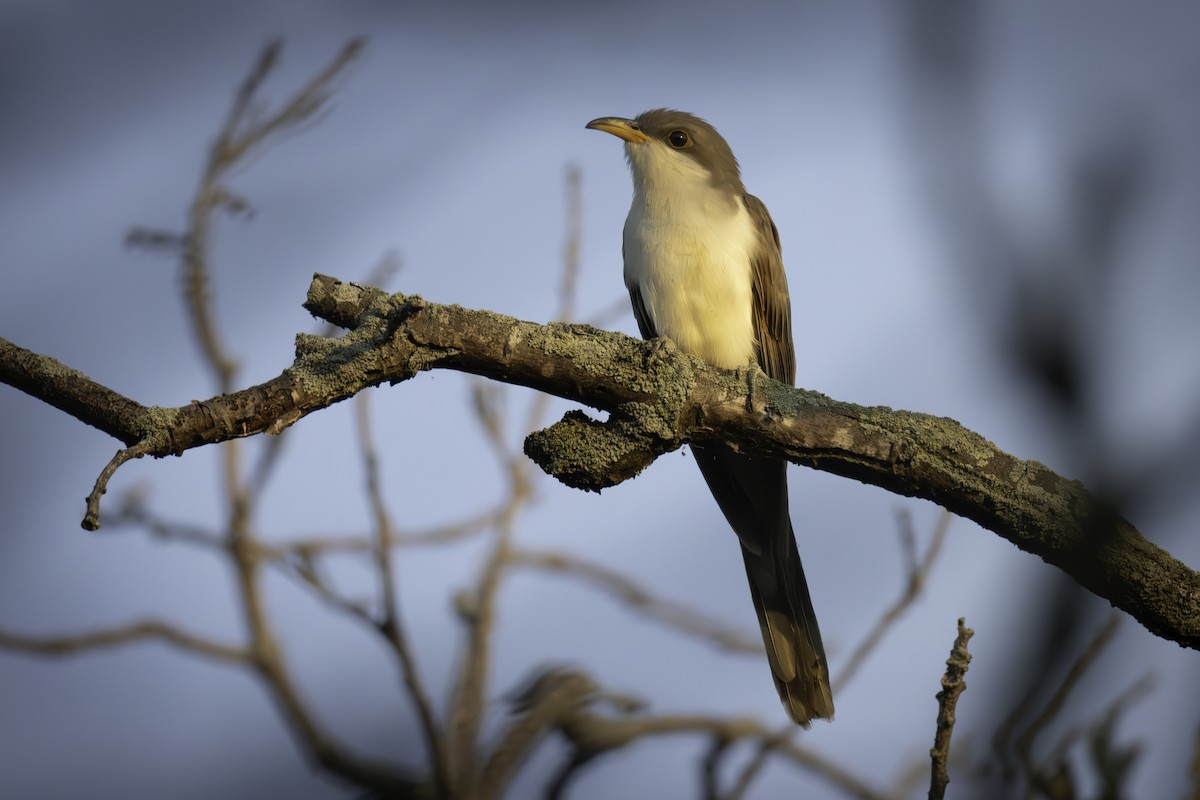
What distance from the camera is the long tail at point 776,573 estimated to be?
444cm

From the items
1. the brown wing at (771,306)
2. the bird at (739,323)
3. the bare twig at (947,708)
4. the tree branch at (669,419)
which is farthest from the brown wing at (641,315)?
the bare twig at (947,708)

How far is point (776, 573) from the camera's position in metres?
4.69

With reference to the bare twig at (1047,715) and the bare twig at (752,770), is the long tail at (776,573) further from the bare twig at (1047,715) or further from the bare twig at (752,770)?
the bare twig at (1047,715)

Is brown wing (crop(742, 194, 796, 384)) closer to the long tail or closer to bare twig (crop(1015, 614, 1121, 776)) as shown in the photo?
the long tail

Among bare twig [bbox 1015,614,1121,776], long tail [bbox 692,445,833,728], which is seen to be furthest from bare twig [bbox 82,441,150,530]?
long tail [bbox 692,445,833,728]

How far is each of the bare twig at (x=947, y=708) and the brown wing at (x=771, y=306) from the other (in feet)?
7.91

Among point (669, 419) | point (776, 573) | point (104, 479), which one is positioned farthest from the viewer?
point (776, 573)

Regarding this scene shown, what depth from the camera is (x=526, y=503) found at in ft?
20.0

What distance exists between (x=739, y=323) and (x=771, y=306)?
0.27m

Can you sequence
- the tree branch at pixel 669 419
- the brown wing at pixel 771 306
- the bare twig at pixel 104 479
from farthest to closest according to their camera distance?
the brown wing at pixel 771 306
the tree branch at pixel 669 419
the bare twig at pixel 104 479

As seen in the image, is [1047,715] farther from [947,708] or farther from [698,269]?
[698,269]

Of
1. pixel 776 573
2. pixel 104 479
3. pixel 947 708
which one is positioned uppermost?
pixel 776 573

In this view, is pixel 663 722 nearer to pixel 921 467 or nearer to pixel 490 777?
pixel 490 777

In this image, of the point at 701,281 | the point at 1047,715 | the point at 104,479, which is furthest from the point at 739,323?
the point at 1047,715
